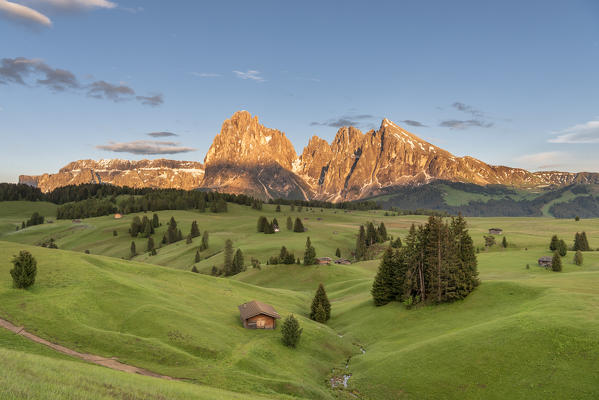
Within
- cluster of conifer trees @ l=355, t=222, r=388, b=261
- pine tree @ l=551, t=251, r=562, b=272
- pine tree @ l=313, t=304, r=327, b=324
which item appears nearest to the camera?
pine tree @ l=313, t=304, r=327, b=324

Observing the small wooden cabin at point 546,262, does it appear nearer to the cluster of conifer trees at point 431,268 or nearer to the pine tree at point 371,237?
the cluster of conifer trees at point 431,268

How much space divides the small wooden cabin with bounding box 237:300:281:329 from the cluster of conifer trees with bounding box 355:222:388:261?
104 meters

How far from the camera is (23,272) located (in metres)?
47.1

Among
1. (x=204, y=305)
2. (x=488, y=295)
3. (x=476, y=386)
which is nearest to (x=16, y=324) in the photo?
(x=204, y=305)

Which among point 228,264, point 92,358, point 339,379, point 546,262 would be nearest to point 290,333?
point 339,379

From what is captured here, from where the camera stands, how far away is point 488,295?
58469 mm

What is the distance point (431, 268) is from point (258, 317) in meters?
32.2

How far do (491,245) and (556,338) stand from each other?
393 ft

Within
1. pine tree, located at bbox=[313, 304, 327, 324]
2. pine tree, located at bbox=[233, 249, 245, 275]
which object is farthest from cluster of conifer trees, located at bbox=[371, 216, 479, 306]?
pine tree, located at bbox=[233, 249, 245, 275]

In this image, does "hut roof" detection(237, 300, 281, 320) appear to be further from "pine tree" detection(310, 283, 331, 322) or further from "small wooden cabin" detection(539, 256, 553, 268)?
"small wooden cabin" detection(539, 256, 553, 268)

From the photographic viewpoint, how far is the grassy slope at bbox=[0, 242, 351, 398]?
121 ft

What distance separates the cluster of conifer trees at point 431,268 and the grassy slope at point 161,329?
1740 cm

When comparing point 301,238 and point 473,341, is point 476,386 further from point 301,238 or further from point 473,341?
point 301,238

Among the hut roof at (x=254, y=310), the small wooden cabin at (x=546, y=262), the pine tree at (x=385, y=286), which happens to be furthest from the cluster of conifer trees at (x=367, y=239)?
the hut roof at (x=254, y=310)
